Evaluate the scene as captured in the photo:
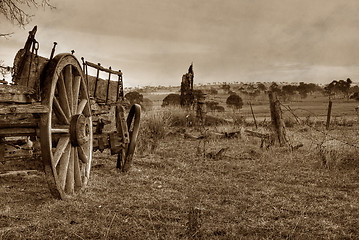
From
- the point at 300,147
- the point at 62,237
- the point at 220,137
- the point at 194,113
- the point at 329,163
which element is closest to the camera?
the point at 62,237

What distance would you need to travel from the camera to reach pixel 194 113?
16.7 m

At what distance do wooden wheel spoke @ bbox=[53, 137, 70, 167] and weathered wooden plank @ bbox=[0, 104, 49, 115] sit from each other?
680 millimetres

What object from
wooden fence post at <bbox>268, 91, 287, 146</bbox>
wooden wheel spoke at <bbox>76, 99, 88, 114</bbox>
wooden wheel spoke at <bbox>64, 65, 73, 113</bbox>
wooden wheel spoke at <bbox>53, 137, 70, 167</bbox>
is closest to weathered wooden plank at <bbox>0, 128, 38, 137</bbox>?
wooden wheel spoke at <bbox>53, 137, 70, 167</bbox>

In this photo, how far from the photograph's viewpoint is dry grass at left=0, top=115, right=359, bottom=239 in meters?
3.43

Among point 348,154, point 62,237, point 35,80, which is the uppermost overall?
point 35,80

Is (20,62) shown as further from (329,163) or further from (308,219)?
(329,163)

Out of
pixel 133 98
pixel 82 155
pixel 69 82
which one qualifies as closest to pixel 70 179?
pixel 82 155

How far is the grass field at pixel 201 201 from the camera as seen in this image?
3434mm

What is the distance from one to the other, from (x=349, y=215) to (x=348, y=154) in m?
3.53

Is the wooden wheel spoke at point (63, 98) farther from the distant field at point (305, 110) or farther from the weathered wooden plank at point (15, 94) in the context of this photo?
the distant field at point (305, 110)

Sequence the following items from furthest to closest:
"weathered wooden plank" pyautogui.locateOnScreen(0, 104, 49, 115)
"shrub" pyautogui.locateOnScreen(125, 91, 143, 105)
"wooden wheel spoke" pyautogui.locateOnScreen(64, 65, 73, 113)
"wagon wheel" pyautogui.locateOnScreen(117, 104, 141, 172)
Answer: "shrub" pyautogui.locateOnScreen(125, 91, 143, 105) → "wagon wheel" pyautogui.locateOnScreen(117, 104, 141, 172) → "wooden wheel spoke" pyautogui.locateOnScreen(64, 65, 73, 113) → "weathered wooden plank" pyautogui.locateOnScreen(0, 104, 49, 115)

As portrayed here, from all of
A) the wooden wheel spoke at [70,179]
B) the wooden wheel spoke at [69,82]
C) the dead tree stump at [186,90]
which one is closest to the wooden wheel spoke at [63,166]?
the wooden wheel spoke at [70,179]

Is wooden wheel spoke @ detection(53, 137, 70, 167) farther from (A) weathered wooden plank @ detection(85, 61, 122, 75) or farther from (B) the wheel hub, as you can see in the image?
(A) weathered wooden plank @ detection(85, 61, 122, 75)

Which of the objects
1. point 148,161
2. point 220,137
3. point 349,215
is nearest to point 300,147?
point 220,137
